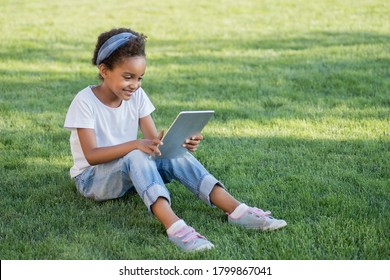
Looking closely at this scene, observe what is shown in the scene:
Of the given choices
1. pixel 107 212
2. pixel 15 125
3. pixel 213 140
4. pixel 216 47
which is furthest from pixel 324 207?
pixel 216 47

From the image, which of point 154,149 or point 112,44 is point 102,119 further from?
point 154,149

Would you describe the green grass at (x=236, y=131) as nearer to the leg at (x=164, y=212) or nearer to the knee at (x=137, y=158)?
the leg at (x=164, y=212)

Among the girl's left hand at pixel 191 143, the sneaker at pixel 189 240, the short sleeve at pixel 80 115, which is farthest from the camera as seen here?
the short sleeve at pixel 80 115

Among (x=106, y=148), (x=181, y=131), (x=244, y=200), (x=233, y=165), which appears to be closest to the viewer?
(x=181, y=131)

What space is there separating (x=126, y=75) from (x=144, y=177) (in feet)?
2.07

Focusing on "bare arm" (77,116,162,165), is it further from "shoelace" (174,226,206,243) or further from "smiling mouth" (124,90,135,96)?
"shoelace" (174,226,206,243)

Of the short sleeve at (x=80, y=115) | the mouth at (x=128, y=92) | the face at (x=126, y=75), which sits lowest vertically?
the short sleeve at (x=80, y=115)

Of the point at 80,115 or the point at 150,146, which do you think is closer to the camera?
the point at 150,146

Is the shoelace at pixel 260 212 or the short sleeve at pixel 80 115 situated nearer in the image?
the shoelace at pixel 260 212

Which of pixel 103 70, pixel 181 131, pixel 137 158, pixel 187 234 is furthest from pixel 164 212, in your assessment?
pixel 103 70

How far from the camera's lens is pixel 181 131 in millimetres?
3879

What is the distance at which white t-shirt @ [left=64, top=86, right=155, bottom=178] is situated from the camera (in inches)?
163

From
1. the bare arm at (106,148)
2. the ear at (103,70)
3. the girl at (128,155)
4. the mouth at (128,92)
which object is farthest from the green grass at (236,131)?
the ear at (103,70)

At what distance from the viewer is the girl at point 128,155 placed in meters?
3.80
